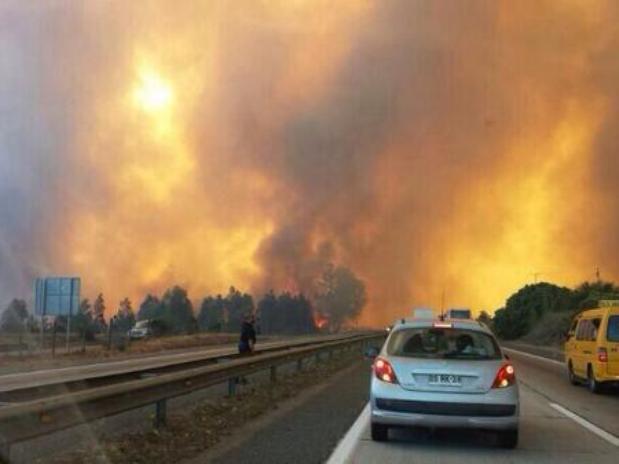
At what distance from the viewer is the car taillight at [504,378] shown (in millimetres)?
10367

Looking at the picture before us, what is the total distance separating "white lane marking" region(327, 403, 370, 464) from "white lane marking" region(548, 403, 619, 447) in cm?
349

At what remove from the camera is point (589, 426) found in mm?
12859

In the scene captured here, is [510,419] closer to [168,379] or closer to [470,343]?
[470,343]

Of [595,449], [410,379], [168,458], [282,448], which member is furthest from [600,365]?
[168,458]

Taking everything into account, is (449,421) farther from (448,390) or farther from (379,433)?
(379,433)

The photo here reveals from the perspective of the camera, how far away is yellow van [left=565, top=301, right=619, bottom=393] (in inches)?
727

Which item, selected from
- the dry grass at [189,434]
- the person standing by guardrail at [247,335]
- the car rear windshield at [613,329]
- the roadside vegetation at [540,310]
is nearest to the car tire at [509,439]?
the dry grass at [189,434]

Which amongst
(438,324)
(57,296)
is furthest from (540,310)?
(438,324)

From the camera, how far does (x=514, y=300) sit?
11862 cm

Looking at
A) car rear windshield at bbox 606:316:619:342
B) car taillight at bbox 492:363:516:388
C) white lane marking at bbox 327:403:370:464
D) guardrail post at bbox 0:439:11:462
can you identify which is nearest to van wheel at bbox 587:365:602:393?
car rear windshield at bbox 606:316:619:342

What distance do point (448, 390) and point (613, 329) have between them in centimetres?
990

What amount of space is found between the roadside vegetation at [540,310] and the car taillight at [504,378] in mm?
66803

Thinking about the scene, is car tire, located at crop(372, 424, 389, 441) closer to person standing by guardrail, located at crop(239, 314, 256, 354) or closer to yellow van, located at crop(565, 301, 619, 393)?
yellow van, located at crop(565, 301, 619, 393)

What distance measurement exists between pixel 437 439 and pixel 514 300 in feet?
365
